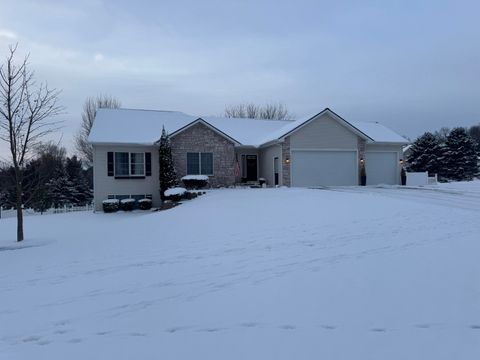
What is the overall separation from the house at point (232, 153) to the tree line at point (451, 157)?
1957 centimetres

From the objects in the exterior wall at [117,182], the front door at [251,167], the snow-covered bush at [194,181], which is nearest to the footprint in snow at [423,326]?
the snow-covered bush at [194,181]

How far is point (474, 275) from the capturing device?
5.15 metres

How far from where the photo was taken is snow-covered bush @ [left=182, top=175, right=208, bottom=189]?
1984 cm

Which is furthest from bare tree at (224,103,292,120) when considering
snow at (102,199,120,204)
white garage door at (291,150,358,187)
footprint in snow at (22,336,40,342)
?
footprint in snow at (22,336,40,342)

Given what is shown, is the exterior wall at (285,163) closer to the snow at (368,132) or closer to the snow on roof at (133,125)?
the snow at (368,132)

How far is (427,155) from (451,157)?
2.33 metres

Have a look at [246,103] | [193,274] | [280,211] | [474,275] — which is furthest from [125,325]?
[246,103]

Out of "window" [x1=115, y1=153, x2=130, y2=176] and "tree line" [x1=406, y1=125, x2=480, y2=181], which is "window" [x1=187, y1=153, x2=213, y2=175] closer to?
"window" [x1=115, y1=153, x2=130, y2=176]

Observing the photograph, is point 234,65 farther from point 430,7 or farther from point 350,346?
point 350,346

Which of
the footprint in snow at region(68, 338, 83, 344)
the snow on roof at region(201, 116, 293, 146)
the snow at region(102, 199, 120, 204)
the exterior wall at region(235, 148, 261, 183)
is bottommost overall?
the footprint in snow at region(68, 338, 83, 344)

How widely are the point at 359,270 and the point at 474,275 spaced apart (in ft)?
5.01

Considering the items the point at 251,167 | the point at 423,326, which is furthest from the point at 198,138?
the point at 423,326

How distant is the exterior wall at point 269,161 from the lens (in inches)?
831

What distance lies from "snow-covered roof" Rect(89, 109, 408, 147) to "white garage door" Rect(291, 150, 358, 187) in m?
1.66
